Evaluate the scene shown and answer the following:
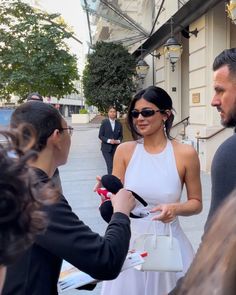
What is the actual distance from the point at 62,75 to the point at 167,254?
16.2 meters

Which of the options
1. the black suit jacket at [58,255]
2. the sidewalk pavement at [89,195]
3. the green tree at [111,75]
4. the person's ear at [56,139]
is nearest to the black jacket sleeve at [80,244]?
the black suit jacket at [58,255]

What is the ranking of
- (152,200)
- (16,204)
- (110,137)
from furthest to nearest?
(110,137) < (152,200) < (16,204)

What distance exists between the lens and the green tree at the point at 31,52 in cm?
1745

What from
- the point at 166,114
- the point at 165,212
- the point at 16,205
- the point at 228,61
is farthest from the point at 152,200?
the point at 16,205

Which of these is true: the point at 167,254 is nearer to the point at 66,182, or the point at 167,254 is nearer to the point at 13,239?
the point at 13,239

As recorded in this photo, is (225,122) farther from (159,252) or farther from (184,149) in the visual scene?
(159,252)

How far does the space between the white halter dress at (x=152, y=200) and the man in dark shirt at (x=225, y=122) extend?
64 cm

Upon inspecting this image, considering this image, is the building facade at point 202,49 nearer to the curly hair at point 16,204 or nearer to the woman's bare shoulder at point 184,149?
the woman's bare shoulder at point 184,149

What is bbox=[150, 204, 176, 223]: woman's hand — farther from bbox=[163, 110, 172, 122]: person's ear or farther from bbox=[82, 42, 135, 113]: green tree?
bbox=[82, 42, 135, 113]: green tree

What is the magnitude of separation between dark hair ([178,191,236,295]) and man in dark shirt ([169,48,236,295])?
987mm

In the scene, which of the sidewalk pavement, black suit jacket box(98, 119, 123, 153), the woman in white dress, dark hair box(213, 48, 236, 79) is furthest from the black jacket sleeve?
black suit jacket box(98, 119, 123, 153)

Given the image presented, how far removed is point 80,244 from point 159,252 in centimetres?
85

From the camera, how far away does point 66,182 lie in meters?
10.5

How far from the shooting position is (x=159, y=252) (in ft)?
7.41
